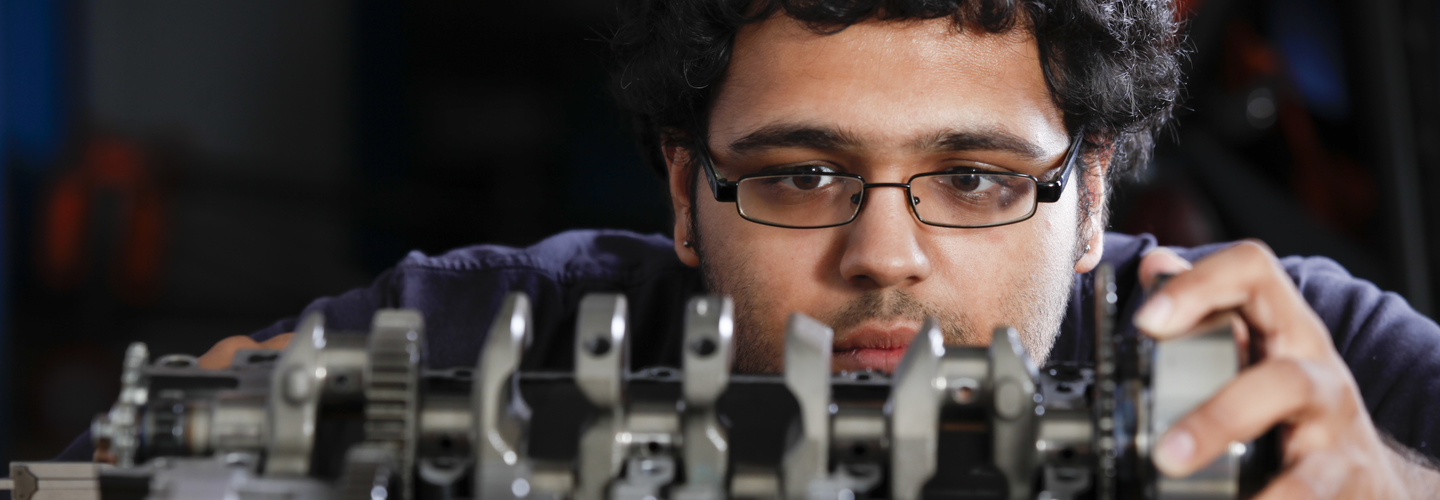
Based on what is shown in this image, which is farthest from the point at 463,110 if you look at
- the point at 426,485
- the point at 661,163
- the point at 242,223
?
the point at 426,485

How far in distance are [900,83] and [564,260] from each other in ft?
2.22

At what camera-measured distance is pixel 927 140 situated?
958mm

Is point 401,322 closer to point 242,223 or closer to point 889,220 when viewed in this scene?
point 889,220

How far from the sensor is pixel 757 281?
104 cm

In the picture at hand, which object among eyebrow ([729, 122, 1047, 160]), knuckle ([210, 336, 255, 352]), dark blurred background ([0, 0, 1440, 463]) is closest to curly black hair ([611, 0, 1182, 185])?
eyebrow ([729, 122, 1047, 160])

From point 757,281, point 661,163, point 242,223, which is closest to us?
point 757,281

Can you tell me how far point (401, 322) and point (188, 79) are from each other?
3061 mm

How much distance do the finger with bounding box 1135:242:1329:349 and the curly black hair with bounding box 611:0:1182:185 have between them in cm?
54

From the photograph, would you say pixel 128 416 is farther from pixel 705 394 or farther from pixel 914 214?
pixel 914 214

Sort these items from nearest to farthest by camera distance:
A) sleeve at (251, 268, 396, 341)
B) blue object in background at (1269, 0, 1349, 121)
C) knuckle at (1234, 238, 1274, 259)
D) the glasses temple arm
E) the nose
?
knuckle at (1234, 238, 1274, 259) → the nose → the glasses temple arm → sleeve at (251, 268, 396, 341) → blue object in background at (1269, 0, 1349, 121)

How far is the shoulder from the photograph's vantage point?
1434 mm

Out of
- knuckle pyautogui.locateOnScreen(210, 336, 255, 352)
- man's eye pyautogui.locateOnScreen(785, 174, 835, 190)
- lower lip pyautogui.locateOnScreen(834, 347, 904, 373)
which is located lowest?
lower lip pyautogui.locateOnScreen(834, 347, 904, 373)

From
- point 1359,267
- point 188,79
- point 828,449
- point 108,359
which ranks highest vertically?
point 188,79

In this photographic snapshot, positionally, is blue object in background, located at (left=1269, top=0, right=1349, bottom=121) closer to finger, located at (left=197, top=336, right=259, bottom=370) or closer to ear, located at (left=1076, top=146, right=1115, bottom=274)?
ear, located at (left=1076, top=146, right=1115, bottom=274)
